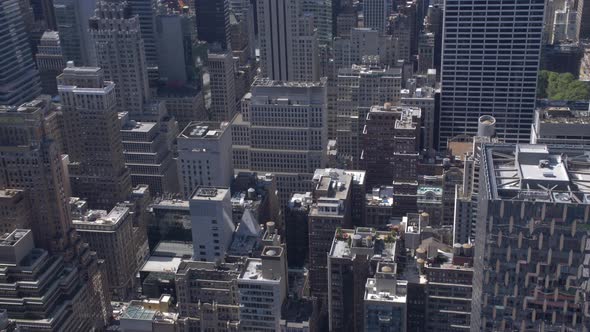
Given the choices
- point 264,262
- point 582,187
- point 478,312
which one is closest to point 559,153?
point 582,187

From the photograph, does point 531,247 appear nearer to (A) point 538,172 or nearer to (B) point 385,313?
(A) point 538,172

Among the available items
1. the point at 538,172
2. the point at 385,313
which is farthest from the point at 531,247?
the point at 385,313

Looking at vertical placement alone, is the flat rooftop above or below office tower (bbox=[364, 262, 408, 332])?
above

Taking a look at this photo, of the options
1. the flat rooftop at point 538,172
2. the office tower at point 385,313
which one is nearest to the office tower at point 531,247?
the flat rooftop at point 538,172

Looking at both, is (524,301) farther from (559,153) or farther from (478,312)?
(559,153)

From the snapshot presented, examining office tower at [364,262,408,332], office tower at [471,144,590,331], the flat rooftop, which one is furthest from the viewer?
office tower at [364,262,408,332]

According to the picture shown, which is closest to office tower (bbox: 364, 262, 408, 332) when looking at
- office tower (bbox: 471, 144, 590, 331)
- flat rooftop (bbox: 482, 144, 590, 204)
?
office tower (bbox: 471, 144, 590, 331)

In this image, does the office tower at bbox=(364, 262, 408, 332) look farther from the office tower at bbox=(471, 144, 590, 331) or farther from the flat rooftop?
the flat rooftop
